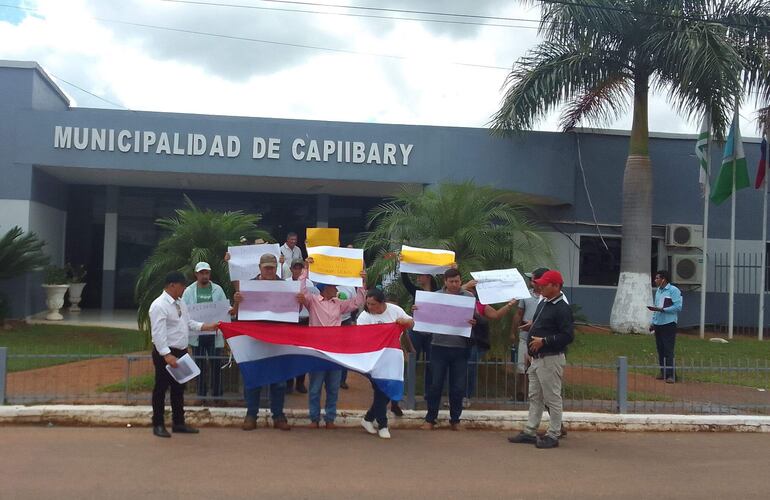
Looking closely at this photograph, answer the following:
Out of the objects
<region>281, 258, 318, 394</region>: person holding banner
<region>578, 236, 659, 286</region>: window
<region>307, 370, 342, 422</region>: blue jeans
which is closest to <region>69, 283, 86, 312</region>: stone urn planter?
<region>281, 258, 318, 394</region>: person holding banner

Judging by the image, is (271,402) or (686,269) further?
(686,269)

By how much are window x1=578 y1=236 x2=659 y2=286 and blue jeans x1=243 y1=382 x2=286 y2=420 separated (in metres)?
12.4

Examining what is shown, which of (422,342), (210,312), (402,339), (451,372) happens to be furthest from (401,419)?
(210,312)

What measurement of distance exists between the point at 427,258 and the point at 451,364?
4.08ft

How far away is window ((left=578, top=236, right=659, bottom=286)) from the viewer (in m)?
18.3

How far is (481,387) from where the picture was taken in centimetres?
889

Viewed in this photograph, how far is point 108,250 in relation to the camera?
18516mm

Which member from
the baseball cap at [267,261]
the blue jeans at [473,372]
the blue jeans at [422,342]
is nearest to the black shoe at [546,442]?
the blue jeans at [473,372]

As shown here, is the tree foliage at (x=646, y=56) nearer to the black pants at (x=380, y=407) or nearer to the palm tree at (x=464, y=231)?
the palm tree at (x=464, y=231)

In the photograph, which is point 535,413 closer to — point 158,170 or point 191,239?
point 191,239

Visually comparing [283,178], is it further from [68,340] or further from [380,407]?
[380,407]

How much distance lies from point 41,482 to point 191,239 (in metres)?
4.24

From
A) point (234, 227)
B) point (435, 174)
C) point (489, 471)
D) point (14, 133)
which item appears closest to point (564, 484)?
point (489, 471)

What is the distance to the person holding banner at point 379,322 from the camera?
7.31 metres
